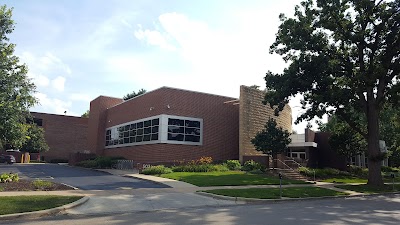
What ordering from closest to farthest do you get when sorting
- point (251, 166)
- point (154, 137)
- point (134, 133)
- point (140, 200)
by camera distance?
point (140, 200), point (251, 166), point (154, 137), point (134, 133)

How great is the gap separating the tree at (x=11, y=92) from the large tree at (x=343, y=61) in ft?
50.7

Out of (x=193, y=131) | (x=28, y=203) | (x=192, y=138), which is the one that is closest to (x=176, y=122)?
(x=193, y=131)

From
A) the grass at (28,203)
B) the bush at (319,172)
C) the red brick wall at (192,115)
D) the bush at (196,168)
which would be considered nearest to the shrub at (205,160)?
the bush at (196,168)

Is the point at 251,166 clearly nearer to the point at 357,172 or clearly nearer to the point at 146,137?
the point at 146,137

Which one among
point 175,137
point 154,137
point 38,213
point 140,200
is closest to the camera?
point 38,213

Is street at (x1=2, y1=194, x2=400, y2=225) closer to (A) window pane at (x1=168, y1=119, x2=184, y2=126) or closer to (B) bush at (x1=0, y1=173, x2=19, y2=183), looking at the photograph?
(B) bush at (x1=0, y1=173, x2=19, y2=183)

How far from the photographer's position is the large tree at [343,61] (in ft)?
73.5

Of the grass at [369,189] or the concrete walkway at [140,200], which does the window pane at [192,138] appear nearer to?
the grass at [369,189]

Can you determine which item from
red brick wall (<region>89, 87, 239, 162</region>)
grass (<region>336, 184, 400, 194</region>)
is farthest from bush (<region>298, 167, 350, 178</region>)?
red brick wall (<region>89, 87, 239, 162</region>)

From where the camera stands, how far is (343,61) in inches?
949

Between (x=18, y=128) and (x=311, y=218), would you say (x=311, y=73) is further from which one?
(x=18, y=128)

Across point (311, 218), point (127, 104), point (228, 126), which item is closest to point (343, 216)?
point (311, 218)

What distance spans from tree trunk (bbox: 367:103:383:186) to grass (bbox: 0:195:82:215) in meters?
19.1

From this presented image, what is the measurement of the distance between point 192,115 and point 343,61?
13.4m
